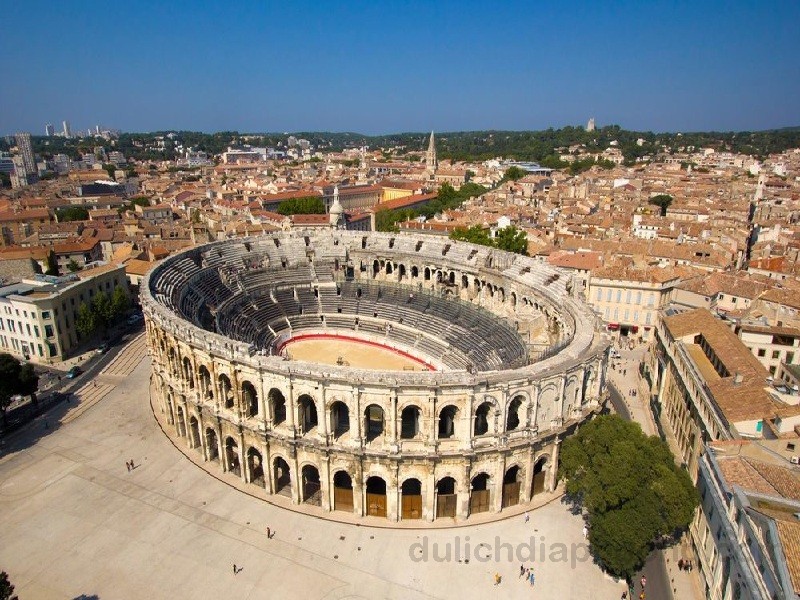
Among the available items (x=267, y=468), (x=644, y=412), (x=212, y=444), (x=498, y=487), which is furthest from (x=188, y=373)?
(x=644, y=412)

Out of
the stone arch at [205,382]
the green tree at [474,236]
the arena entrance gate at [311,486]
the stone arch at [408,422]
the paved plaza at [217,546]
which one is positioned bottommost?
the paved plaza at [217,546]

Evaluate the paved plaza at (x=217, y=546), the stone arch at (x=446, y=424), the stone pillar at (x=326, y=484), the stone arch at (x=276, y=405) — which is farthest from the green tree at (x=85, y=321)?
the stone arch at (x=446, y=424)

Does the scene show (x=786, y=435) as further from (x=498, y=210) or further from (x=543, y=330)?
(x=498, y=210)

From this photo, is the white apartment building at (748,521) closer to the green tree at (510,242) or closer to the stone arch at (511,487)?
the stone arch at (511,487)

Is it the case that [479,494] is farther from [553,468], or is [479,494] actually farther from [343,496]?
[343,496]

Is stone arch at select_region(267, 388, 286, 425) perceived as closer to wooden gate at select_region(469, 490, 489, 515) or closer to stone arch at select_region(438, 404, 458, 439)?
stone arch at select_region(438, 404, 458, 439)

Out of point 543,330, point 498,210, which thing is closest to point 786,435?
point 543,330

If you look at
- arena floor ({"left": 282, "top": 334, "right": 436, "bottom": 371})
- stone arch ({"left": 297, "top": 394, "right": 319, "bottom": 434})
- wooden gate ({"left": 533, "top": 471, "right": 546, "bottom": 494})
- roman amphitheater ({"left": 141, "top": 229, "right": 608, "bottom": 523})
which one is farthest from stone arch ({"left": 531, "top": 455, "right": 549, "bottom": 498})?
arena floor ({"left": 282, "top": 334, "right": 436, "bottom": 371})
